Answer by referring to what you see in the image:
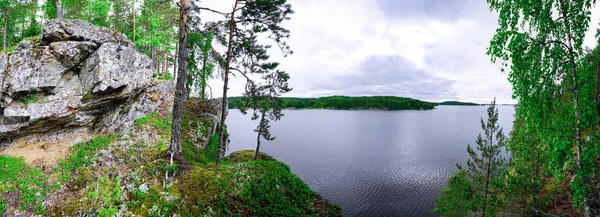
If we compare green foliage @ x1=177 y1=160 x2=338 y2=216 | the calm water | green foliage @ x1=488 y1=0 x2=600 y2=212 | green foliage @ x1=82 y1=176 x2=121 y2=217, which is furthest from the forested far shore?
green foliage @ x1=488 y1=0 x2=600 y2=212

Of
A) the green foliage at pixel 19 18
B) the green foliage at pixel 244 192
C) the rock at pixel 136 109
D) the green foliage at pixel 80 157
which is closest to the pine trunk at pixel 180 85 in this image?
the green foliage at pixel 244 192

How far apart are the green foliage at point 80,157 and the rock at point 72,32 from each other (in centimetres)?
653

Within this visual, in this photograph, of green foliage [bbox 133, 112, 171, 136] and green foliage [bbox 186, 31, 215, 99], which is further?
green foliage [bbox 186, 31, 215, 99]

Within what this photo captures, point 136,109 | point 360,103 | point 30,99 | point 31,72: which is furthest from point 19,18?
point 360,103

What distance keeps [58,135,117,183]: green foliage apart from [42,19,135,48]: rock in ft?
21.4

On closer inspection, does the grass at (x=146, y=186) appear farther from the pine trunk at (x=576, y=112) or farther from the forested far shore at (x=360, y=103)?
the forested far shore at (x=360, y=103)

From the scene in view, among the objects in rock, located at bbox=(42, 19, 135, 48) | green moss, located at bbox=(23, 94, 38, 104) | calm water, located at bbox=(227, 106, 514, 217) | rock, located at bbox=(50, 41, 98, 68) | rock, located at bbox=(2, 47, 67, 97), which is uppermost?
rock, located at bbox=(42, 19, 135, 48)

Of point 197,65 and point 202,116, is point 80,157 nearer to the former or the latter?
point 202,116

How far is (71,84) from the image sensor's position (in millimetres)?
15312

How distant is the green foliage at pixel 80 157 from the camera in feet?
38.0

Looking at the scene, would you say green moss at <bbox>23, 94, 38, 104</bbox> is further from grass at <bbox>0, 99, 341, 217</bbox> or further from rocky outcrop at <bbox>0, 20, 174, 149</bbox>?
grass at <bbox>0, 99, 341, 217</bbox>

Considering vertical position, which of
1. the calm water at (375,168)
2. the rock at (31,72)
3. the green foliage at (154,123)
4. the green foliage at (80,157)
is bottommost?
the calm water at (375,168)

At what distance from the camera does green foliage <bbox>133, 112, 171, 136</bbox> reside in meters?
15.2

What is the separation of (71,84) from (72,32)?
3382 millimetres
